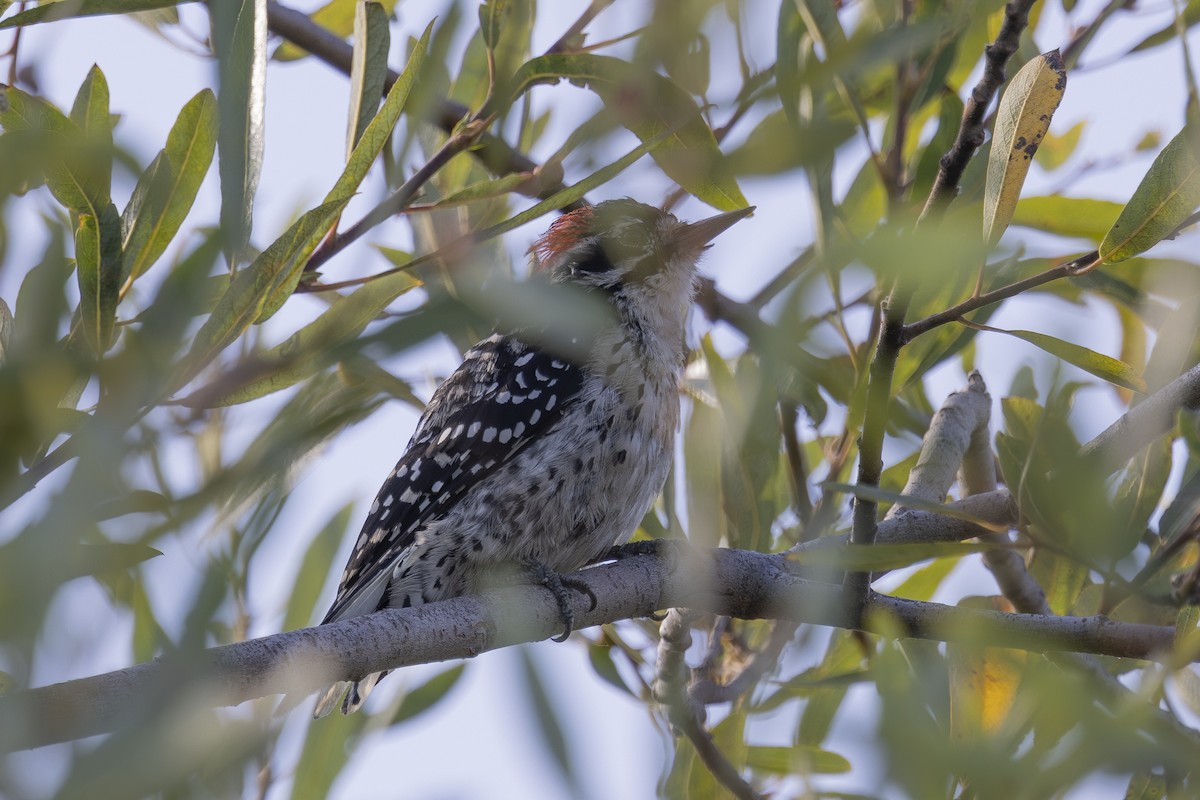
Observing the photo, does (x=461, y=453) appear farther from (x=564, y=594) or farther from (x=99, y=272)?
(x=99, y=272)

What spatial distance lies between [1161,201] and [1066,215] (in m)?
1.00

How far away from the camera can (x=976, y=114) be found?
172cm

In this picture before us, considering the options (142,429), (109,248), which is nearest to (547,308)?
(142,429)

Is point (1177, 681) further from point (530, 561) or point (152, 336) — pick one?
point (530, 561)

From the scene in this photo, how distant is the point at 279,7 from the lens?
340 centimetres

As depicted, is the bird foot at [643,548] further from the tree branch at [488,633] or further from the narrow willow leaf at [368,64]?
the narrow willow leaf at [368,64]

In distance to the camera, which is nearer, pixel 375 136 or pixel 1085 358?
pixel 375 136

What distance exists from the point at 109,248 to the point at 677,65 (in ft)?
3.40

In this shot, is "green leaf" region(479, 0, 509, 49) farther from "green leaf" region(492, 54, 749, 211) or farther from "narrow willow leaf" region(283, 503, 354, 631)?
"narrow willow leaf" region(283, 503, 354, 631)

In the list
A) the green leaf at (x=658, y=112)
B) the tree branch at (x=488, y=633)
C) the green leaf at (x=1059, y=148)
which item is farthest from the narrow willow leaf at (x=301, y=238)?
the green leaf at (x=1059, y=148)

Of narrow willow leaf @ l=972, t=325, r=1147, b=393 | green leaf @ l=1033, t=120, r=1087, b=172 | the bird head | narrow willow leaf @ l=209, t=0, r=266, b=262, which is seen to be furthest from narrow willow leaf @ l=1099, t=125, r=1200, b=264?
green leaf @ l=1033, t=120, r=1087, b=172

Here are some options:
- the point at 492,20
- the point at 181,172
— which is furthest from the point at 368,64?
the point at 181,172

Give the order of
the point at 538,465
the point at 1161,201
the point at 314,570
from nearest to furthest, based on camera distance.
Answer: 1. the point at 1161,201
2. the point at 314,570
3. the point at 538,465

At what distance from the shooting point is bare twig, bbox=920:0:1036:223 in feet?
5.56
